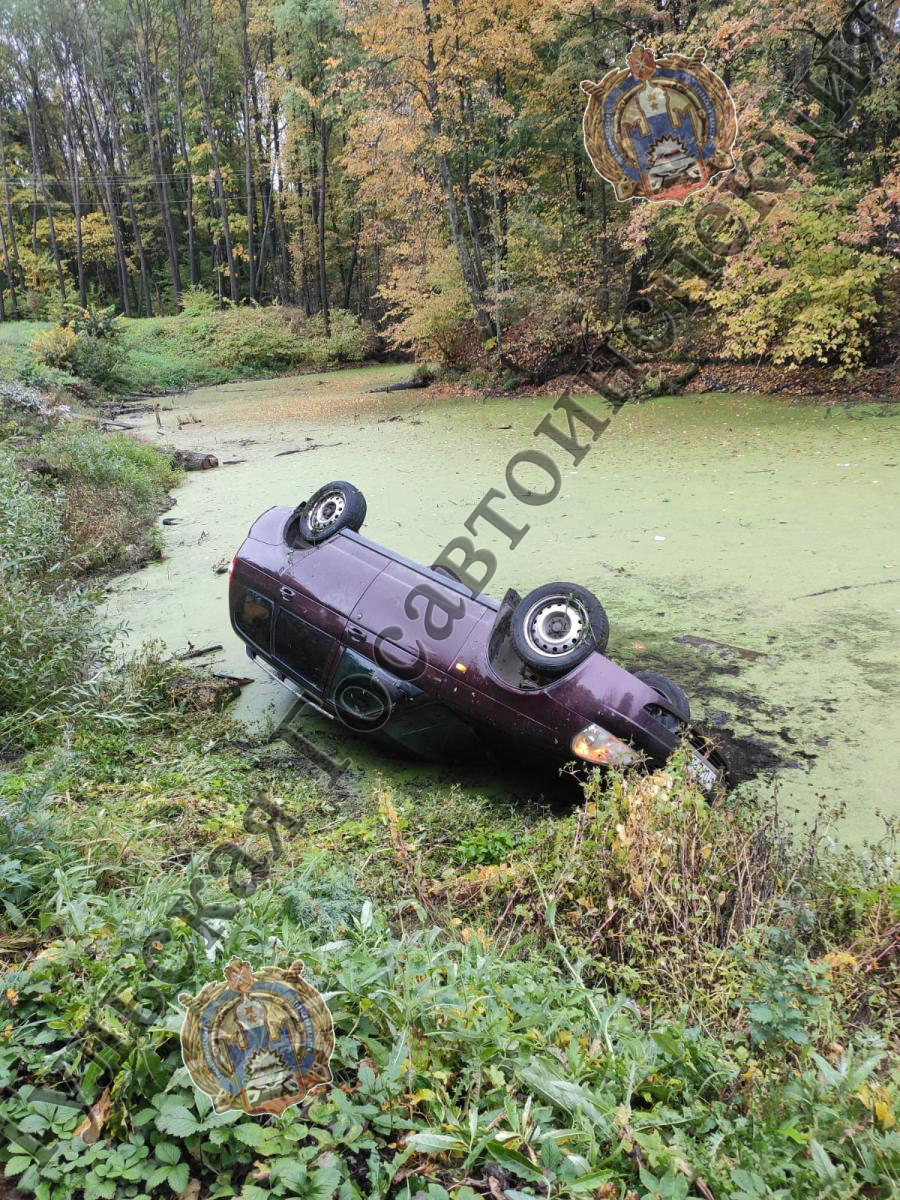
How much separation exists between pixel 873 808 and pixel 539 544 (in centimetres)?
379

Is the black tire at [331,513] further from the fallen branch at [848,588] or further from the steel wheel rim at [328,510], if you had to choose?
the fallen branch at [848,588]

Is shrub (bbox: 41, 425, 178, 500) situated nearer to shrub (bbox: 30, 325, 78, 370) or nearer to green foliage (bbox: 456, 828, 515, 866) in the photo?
green foliage (bbox: 456, 828, 515, 866)

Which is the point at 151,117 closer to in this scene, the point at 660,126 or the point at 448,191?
the point at 448,191

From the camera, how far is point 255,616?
434 cm

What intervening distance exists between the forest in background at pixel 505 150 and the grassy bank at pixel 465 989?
394 inches

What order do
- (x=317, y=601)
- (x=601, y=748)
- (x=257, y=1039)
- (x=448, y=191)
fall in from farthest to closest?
(x=448, y=191), (x=317, y=601), (x=601, y=748), (x=257, y=1039)

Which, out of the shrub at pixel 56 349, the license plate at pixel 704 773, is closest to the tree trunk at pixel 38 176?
the shrub at pixel 56 349

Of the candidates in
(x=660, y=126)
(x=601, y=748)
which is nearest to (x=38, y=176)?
(x=660, y=126)

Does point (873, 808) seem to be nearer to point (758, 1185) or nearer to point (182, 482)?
point (758, 1185)

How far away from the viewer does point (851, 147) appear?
11.5 meters

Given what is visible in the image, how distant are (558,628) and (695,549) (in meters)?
3.13

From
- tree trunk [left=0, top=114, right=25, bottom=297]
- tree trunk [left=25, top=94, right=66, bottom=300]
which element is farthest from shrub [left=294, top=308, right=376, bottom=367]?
tree trunk [left=0, top=114, right=25, bottom=297]

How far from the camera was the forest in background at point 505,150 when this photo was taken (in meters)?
10.7

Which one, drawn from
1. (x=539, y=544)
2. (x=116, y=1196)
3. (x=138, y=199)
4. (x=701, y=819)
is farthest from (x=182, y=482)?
(x=138, y=199)
